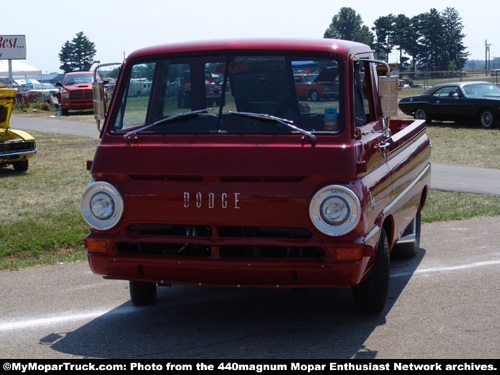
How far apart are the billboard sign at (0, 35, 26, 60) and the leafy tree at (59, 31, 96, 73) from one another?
294 ft

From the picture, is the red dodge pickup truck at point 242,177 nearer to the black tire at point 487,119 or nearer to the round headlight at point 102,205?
the round headlight at point 102,205

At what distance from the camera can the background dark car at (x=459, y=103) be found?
75.4 feet

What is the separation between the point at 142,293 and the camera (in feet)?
19.4

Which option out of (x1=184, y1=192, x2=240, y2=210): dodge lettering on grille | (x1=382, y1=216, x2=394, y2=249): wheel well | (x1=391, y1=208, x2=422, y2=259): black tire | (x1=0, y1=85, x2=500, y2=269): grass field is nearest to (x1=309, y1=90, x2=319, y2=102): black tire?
(x1=184, y1=192, x2=240, y2=210): dodge lettering on grille

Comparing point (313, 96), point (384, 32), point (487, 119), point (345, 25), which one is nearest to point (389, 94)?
point (313, 96)

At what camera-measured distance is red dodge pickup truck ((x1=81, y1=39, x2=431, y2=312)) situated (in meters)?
4.86

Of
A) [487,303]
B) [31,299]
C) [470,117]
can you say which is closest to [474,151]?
[470,117]

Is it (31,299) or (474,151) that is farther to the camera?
(474,151)

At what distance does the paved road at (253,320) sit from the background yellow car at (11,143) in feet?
25.5

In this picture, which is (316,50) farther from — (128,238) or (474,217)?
(474,217)

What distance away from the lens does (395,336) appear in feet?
16.8

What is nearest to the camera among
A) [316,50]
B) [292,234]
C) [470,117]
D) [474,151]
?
[292,234]
